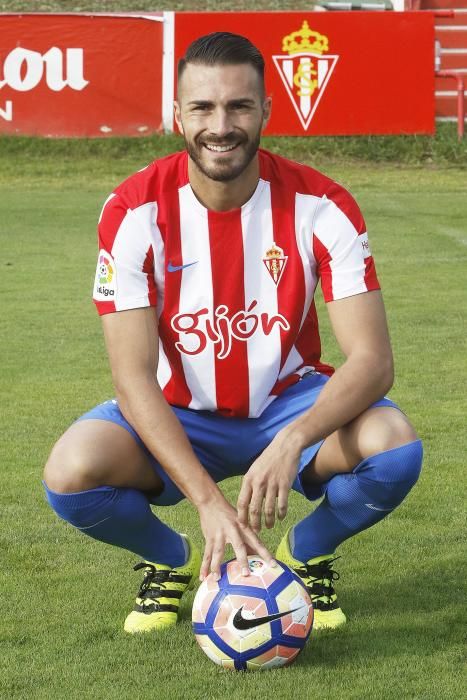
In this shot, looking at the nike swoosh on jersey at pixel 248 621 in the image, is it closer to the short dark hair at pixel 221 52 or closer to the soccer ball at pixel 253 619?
the soccer ball at pixel 253 619

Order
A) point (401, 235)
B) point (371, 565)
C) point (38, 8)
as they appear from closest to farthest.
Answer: point (371, 565) → point (401, 235) → point (38, 8)

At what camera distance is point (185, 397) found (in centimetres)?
419

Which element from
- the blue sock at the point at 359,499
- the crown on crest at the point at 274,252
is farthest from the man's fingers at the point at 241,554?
the crown on crest at the point at 274,252

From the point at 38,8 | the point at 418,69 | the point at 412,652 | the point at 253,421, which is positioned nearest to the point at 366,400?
the point at 253,421

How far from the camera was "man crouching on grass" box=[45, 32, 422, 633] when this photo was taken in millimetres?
3883

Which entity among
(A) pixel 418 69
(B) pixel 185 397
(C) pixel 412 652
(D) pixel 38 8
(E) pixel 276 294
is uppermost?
(D) pixel 38 8

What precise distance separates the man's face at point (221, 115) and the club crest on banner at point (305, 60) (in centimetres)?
1306

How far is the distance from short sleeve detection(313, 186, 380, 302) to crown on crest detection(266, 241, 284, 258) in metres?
0.10

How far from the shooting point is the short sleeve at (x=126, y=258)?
4.01 meters

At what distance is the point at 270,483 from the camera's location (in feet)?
12.0

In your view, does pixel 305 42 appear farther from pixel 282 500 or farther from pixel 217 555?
pixel 217 555

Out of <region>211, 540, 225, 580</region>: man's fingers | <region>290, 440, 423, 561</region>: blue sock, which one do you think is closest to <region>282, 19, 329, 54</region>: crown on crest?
<region>290, 440, 423, 561</region>: blue sock

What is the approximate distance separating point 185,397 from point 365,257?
0.69 m

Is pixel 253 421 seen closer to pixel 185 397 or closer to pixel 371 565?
pixel 185 397
